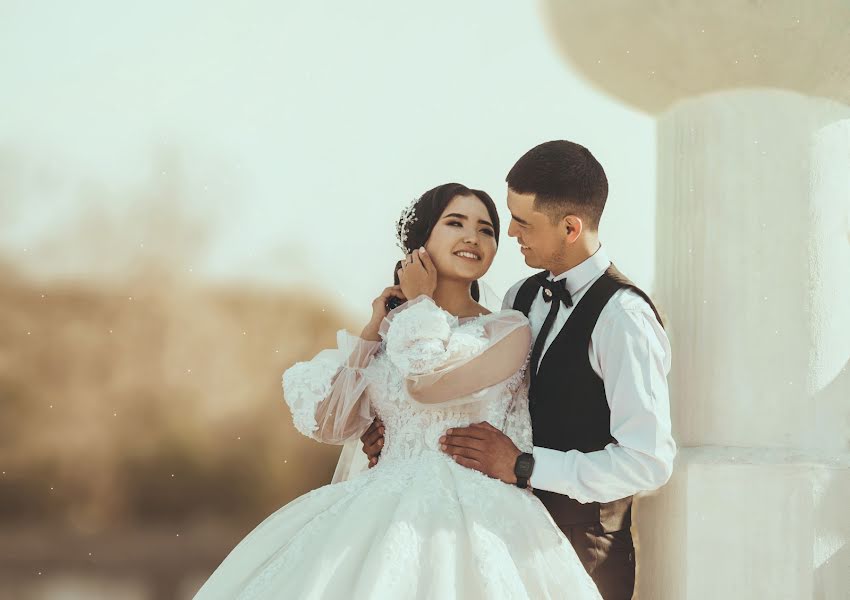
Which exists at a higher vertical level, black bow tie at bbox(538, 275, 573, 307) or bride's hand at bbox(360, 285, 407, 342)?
black bow tie at bbox(538, 275, 573, 307)

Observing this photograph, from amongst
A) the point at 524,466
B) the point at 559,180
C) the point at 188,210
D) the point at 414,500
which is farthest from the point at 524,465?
the point at 188,210

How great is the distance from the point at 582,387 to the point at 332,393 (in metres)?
0.48

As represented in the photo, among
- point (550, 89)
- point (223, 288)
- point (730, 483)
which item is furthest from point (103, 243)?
point (730, 483)

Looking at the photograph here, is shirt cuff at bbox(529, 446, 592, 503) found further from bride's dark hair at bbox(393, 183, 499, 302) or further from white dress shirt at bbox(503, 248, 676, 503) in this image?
bride's dark hair at bbox(393, 183, 499, 302)

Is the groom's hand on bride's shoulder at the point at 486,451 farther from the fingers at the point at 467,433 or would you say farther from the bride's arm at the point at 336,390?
the bride's arm at the point at 336,390

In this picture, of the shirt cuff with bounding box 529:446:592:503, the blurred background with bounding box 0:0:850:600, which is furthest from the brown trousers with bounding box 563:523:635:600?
the blurred background with bounding box 0:0:850:600

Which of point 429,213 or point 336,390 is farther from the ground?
point 429,213

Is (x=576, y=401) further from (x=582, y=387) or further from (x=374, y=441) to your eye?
(x=374, y=441)

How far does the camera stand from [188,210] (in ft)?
12.6

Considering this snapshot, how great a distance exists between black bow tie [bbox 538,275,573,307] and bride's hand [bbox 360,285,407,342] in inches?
11.3

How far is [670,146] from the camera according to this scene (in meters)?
2.13

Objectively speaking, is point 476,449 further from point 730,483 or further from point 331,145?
point 331,145

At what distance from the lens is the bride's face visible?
1.98m

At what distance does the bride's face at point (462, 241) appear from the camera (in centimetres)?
198
